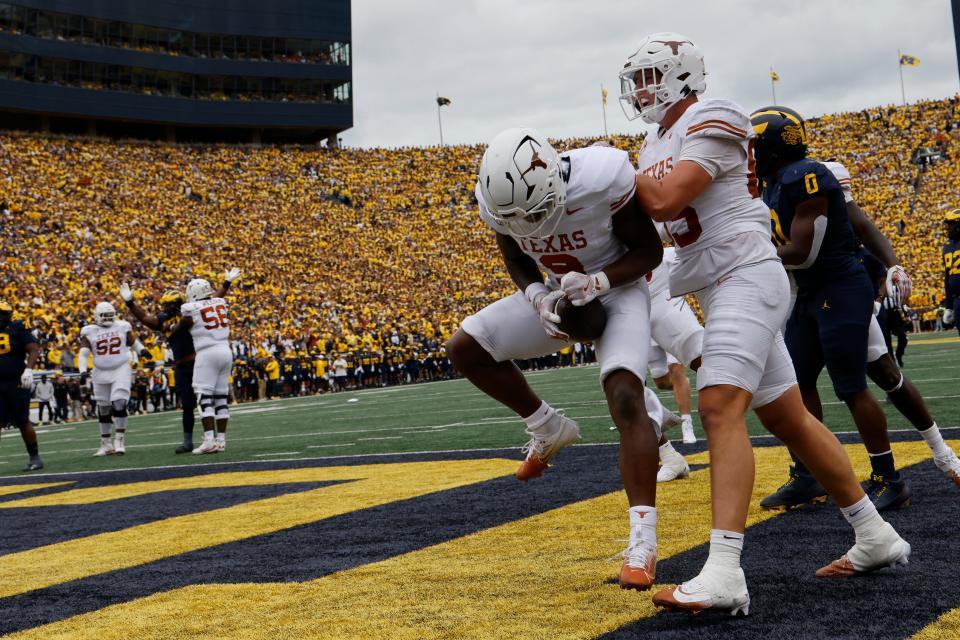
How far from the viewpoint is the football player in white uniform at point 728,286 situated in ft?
10.4

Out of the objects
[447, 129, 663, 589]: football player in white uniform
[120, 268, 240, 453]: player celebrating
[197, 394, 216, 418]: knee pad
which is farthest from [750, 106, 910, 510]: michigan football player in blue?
[120, 268, 240, 453]: player celebrating

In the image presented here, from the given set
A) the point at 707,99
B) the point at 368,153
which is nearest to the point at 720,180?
the point at 707,99

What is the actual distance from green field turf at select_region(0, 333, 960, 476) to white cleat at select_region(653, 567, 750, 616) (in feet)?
16.2

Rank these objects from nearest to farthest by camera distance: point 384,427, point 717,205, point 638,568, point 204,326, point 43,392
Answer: point 638,568 → point 717,205 → point 204,326 → point 384,427 → point 43,392

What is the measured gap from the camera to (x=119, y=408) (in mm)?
11539

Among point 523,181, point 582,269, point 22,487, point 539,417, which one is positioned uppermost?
point 523,181

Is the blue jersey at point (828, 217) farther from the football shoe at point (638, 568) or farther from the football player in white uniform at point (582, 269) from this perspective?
the football shoe at point (638, 568)

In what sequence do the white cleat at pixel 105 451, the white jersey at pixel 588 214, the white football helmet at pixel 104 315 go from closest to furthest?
1. the white jersey at pixel 588 214
2. the white cleat at pixel 105 451
3. the white football helmet at pixel 104 315

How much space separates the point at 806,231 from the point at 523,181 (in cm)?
155

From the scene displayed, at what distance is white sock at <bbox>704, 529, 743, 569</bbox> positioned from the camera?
Answer: 290 centimetres

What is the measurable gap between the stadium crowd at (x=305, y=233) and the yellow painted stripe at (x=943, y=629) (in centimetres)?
2286

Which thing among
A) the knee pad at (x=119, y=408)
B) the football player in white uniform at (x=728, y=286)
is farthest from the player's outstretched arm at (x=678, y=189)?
the knee pad at (x=119, y=408)

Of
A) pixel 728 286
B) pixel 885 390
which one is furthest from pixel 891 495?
pixel 728 286

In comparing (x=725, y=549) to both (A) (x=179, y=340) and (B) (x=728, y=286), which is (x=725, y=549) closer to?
(B) (x=728, y=286)
